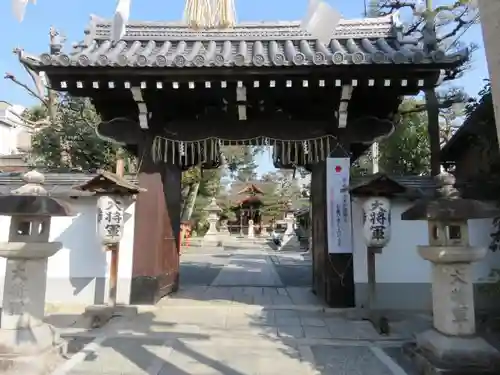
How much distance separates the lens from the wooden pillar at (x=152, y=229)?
24.0 ft

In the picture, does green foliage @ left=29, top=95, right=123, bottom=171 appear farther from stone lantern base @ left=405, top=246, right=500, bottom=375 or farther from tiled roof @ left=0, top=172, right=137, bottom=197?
stone lantern base @ left=405, top=246, right=500, bottom=375

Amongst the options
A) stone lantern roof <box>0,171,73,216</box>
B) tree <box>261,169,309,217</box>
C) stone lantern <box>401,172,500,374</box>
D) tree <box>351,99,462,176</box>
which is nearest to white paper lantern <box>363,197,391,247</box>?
stone lantern <box>401,172,500,374</box>

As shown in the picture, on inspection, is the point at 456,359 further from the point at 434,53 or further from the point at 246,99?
the point at 246,99

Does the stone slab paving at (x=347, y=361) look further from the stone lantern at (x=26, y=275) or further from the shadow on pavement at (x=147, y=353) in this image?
the stone lantern at (x=26, y=275)

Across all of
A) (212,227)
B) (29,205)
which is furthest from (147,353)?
(212,227)

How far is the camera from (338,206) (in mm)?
7312

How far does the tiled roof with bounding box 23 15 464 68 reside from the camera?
20.9 ft

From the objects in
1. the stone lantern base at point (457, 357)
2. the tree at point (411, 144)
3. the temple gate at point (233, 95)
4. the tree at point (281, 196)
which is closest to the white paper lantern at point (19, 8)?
the temple gate at point (233, 95)

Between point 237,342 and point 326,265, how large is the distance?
2.56 metres

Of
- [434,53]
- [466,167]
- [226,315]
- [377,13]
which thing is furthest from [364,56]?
[377,13]

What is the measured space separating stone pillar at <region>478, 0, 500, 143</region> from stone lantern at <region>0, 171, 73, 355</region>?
14.5 ft

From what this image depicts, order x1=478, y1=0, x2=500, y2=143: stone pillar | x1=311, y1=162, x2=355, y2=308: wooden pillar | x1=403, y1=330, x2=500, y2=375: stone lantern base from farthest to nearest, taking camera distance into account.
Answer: x1=311, y1=162, x2=355, y2=308: wooden pillar < x1=403, y1=330, x2=500, y2=375: stone lantern base < x1=478, y1=0, x2=500, y2=143: stone pillar

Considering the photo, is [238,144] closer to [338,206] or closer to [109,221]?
[338,206]

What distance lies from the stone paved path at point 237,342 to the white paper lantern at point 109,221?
1.38 m
